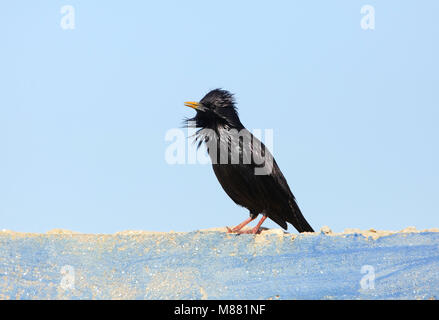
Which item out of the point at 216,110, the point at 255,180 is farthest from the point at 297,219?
the point at 216,110

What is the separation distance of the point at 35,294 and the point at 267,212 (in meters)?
3.36

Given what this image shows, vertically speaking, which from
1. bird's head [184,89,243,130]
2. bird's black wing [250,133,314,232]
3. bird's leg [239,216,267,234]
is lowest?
bird's leg [239,216,267,234]

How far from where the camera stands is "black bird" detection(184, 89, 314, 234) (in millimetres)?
8805

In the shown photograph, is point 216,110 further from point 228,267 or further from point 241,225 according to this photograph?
point 228,267

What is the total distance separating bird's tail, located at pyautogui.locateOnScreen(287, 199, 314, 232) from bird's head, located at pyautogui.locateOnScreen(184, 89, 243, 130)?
1398 mm

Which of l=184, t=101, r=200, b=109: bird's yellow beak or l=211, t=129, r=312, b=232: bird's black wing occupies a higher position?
l=184, t=101, r=200, b=109: bird's yellow beak

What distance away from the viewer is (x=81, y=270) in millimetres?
8531

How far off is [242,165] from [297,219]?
1.25 m

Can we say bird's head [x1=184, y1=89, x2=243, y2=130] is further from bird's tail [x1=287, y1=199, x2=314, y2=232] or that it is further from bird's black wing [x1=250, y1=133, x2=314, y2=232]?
bird's tail [x1=287, y1=199, x2=314, y2=232]

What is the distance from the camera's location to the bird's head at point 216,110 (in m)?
9.29

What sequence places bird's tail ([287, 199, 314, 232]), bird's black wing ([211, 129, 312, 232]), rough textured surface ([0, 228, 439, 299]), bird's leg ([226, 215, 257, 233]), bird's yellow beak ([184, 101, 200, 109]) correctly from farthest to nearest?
bird's yellow beak ([184, 101, 200, 109]), bird's tail ([287, 199, 314, 232]), bird's leg ([226, 215, 257, 233]), bird's black wing ([211, 129, 312, 232]), rough textured surface ([0, 228, 439, 299])

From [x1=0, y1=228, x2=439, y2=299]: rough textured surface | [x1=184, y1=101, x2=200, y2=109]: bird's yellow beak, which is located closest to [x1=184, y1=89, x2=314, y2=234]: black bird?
[x1=184, y1=101, x2=200, y2=109]: bird's yellow beak
